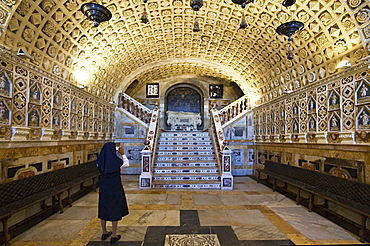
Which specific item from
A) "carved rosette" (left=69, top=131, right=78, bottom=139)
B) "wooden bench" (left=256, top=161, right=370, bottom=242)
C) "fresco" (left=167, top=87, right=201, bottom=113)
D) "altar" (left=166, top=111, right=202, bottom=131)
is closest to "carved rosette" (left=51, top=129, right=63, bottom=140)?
"carved rosette" (left=69, top=131, right=78, bottom=139)

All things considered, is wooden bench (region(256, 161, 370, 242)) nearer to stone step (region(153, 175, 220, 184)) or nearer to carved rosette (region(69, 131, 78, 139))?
stone step (region(153, 175, 220, 184))

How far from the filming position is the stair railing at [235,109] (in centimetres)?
1264

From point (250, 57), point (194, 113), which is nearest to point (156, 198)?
point (250, 57)

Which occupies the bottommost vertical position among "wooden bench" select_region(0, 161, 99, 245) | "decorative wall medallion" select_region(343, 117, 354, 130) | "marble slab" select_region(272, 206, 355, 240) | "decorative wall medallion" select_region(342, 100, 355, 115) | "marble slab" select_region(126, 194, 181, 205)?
"marble slab" select_region(272, 206, 355, 240)

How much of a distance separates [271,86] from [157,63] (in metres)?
6.22

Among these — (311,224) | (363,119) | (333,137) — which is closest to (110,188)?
(311,224)

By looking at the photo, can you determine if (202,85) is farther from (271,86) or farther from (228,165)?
(228,165)

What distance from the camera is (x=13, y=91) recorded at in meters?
5.03

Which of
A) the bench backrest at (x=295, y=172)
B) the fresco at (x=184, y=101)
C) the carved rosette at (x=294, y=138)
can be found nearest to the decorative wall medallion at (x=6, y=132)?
the bench backrest at (x=295, y=172)

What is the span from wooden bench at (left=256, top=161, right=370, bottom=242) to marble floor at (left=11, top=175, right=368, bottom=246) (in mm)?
570

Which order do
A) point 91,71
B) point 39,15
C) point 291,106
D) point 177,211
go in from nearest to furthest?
point 39,15 < point 177,211 < point 291,106 < point 91,71

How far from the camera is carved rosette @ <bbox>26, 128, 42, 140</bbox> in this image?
218 inches

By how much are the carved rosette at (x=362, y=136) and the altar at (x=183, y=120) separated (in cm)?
1082

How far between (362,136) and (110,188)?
18.1ft
